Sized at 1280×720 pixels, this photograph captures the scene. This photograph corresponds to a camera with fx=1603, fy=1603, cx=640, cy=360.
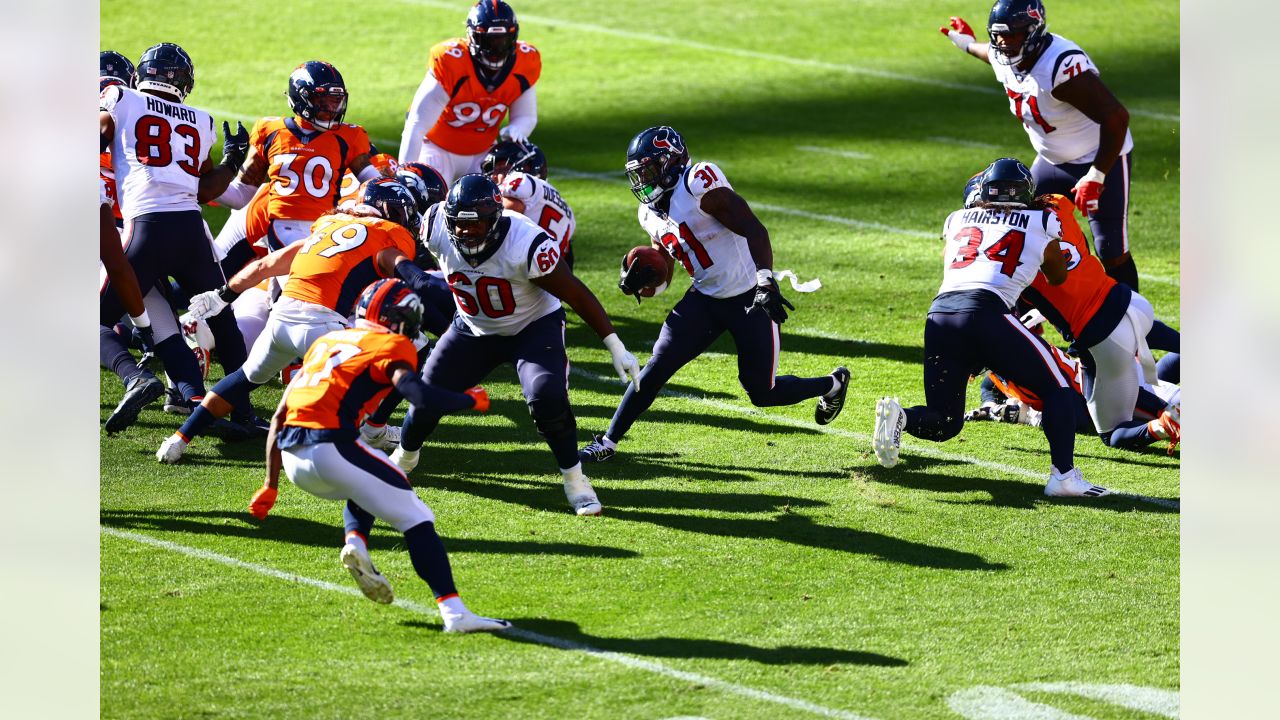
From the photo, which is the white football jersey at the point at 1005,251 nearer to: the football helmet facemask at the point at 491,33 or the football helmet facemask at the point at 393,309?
the football helmet facemask at the point at 393,309

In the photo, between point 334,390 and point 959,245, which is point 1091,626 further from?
point 334,390

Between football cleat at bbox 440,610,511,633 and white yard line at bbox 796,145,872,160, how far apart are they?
8.80 metres

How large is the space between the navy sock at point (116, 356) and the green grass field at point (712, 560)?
36 cm

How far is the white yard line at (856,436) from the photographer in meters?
7.27

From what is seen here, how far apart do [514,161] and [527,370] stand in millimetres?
2439

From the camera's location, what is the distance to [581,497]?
275 inches

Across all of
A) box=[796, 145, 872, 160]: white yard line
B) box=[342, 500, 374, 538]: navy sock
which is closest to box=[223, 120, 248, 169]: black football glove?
box=[342, 500, 374, 538]: navy sock

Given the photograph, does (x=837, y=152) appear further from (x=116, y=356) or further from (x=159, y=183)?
(x=116, y=356)

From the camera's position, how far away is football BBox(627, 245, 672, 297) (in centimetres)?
775

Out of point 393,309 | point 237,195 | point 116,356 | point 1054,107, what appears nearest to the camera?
point 393,309

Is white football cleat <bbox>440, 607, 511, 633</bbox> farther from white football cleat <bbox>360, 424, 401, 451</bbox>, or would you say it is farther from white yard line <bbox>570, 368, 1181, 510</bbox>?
white yard line <bbox>570, 368, 1181, 510</bbox>

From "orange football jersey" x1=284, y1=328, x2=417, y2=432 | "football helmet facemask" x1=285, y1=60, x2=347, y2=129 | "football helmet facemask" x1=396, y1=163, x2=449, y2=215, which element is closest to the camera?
"orange football jersey" x1=284, y1=328, x2=417, y2=432

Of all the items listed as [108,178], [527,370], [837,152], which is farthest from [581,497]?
[837,152]

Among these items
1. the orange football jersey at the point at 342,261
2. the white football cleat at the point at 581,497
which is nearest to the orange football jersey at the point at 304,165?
the orange football jersey at the point at 342,261
